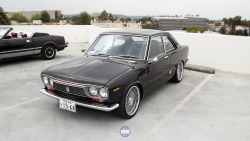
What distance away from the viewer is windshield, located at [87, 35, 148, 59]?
405cm

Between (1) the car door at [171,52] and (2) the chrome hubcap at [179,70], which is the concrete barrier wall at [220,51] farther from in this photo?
(1) the car door at [171,52]

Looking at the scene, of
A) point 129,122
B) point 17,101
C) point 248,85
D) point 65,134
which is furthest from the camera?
point 248,85

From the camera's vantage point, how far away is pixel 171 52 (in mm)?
4969

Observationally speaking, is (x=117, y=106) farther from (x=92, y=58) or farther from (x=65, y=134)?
(x=92, y=58)

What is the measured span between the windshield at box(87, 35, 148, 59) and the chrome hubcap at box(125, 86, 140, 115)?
65 centimetres

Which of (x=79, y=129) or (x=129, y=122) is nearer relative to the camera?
(x=79, y=129)

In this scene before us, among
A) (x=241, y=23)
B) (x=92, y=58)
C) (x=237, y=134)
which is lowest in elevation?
(x=237, y=134)

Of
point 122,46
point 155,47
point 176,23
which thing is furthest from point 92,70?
point 176,23

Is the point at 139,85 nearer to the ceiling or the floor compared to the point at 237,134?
nearer to the ceiling

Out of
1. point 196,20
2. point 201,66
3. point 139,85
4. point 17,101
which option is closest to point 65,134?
point 139,85

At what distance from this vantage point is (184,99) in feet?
15.1

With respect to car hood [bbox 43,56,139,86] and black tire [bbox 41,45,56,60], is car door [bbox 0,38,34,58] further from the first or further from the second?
car hood [bbox 43,56,139,86]

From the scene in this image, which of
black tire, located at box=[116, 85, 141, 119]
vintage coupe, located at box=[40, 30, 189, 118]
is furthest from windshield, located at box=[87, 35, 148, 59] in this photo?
black tire, located at box=[116, 85, 141, 119]

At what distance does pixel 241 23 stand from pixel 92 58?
116m
